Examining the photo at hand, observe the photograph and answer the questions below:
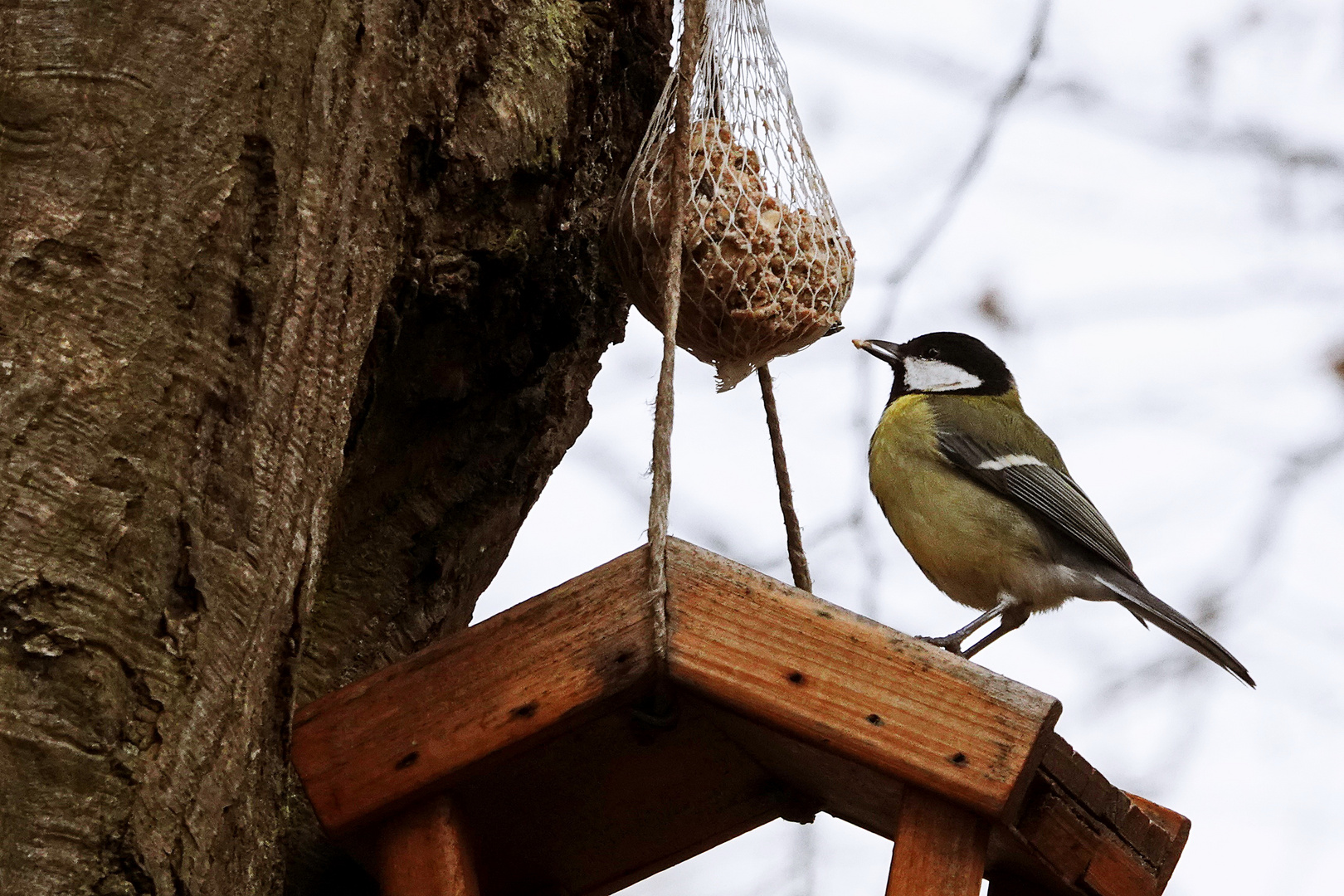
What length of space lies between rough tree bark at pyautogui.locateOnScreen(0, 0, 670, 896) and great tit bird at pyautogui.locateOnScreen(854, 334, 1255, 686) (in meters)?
1.09

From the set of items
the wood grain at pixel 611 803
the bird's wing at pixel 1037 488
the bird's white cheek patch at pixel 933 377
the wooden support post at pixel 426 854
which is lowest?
the wooden support post at pixel 426 854

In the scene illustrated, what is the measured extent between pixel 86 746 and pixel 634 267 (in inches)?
35.2

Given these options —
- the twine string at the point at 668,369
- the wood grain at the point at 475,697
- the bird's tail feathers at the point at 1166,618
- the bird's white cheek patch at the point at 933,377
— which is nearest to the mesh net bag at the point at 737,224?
the twine string at the point at 668,369

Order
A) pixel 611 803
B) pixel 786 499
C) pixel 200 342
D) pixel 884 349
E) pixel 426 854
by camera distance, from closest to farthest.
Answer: pixel 200 342 → pixel 426 854 → pixel 611 803 → pixel 786 499 → pixel 884 349

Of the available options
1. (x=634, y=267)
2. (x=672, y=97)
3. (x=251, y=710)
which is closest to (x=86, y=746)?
(x=251, y=710)

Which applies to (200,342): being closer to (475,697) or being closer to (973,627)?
(475,697)

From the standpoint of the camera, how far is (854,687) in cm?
124

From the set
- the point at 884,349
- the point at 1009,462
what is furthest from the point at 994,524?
the point at 884,349

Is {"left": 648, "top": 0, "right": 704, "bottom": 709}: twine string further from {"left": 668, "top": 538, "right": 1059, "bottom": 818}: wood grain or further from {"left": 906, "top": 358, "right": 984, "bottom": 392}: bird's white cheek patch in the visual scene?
{"left": 906, "top": 358, "right": 984, "bottom": 392}: bird's white cheek patch

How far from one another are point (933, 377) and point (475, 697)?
187 cm

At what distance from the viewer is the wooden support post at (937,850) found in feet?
4.02

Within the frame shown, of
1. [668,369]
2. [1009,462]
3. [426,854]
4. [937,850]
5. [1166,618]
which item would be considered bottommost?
Result: [937,850]

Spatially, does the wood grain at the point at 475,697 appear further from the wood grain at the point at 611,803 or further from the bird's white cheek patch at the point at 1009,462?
the bird's white cheek patch at the point at 1009,462

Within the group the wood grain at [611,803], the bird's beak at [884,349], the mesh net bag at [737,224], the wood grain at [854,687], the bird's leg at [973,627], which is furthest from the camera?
the bird's beak at [884,349]
